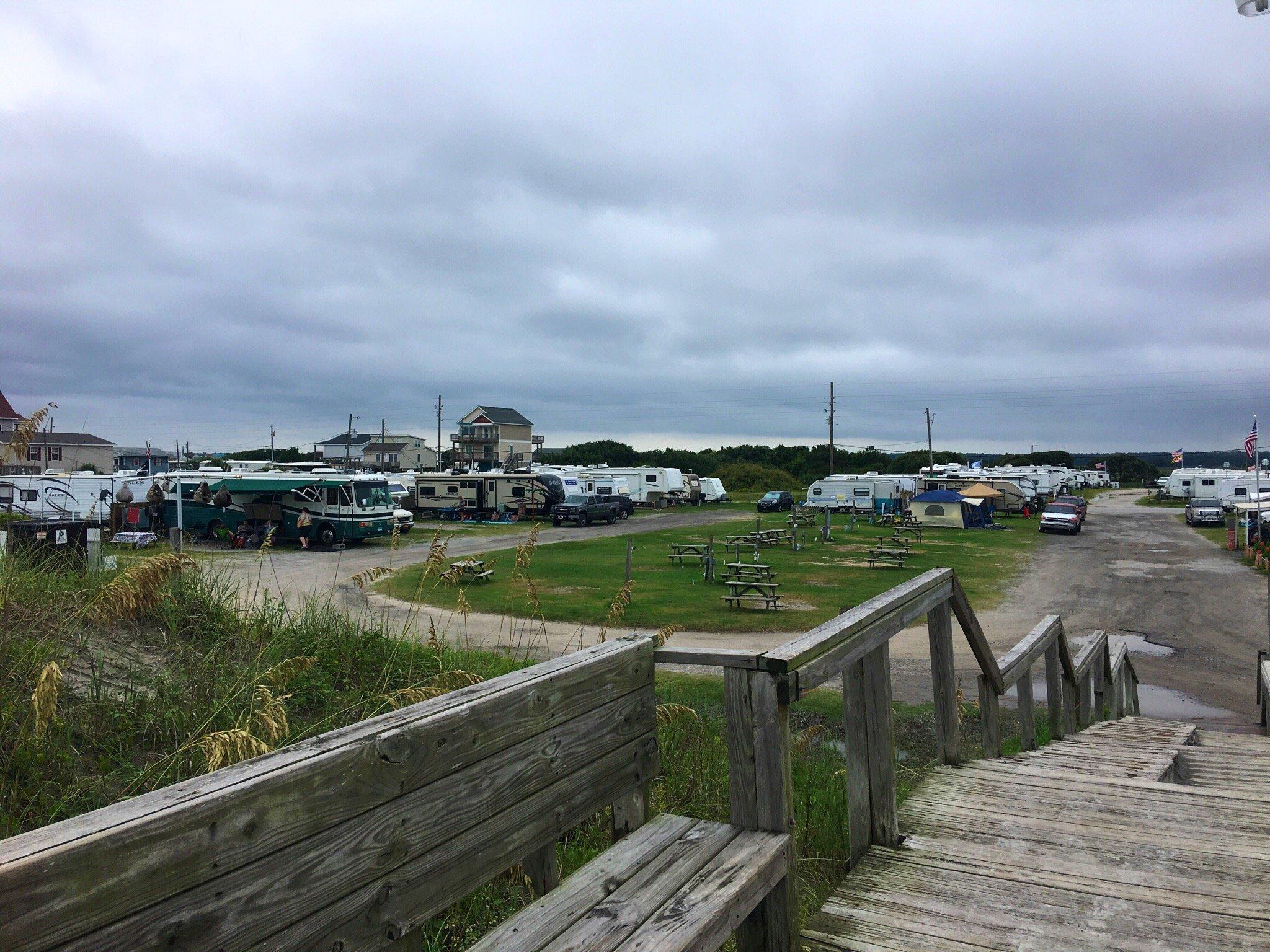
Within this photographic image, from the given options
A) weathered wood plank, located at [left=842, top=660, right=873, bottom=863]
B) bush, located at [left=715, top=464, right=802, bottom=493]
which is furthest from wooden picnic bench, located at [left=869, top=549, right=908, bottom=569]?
bush, located at [left=715, top=464, right=802, bottom=493]

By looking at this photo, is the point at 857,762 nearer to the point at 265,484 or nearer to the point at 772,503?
the point at 265,484

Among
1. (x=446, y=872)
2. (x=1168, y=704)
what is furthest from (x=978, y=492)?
(x=446, y=872)

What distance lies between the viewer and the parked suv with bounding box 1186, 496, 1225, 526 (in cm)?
4134

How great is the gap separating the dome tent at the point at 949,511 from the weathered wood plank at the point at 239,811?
40.6 m

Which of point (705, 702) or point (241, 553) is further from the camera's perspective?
point (241, 553)

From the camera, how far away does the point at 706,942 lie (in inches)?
80.4

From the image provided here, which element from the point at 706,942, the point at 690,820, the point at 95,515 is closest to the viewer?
the point at 706,942

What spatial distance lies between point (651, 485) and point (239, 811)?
170 ft

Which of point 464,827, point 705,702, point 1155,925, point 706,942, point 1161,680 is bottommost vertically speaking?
point 1161,680

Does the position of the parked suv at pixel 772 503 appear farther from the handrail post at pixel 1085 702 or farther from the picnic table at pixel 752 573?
the handrail post at pixel 1085 702

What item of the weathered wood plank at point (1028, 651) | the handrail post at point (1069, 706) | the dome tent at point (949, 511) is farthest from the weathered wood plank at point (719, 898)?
the dome tent at point (949, 511)

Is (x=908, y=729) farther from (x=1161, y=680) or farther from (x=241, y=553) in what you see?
(x=241, y=553)

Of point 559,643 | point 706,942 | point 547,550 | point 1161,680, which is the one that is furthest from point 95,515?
point 706,942

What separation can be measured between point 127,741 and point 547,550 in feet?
78.1
